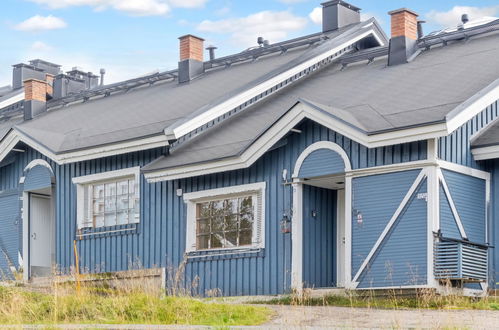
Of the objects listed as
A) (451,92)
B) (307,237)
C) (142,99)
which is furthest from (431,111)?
(142,99)

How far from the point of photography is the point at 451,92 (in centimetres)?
1952

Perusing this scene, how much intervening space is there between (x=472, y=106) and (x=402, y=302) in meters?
3.89

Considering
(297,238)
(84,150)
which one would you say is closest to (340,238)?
(297,238)

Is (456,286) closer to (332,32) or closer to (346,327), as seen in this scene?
(346,327)

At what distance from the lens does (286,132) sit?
20016 mm

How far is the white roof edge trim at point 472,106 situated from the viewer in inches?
695

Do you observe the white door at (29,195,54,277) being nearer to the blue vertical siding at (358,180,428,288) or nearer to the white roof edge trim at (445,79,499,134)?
the blue vertical siding at (358,180,428,288)

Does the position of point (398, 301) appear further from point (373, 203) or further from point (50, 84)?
point (50, 84)

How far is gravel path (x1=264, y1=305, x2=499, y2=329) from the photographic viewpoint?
44.5ft

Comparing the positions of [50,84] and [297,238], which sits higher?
[50,84]

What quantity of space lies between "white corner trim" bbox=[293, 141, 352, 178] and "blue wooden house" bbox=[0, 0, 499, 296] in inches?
1.7

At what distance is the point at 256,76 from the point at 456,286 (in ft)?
30.1

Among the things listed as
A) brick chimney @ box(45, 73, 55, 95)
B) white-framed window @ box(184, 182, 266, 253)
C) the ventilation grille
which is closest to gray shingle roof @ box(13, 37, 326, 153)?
white-framed window @ box(184, 182, 266, 253)

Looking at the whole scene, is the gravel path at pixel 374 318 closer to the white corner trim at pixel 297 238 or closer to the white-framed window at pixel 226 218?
the white corner trim at pixel 297 238
